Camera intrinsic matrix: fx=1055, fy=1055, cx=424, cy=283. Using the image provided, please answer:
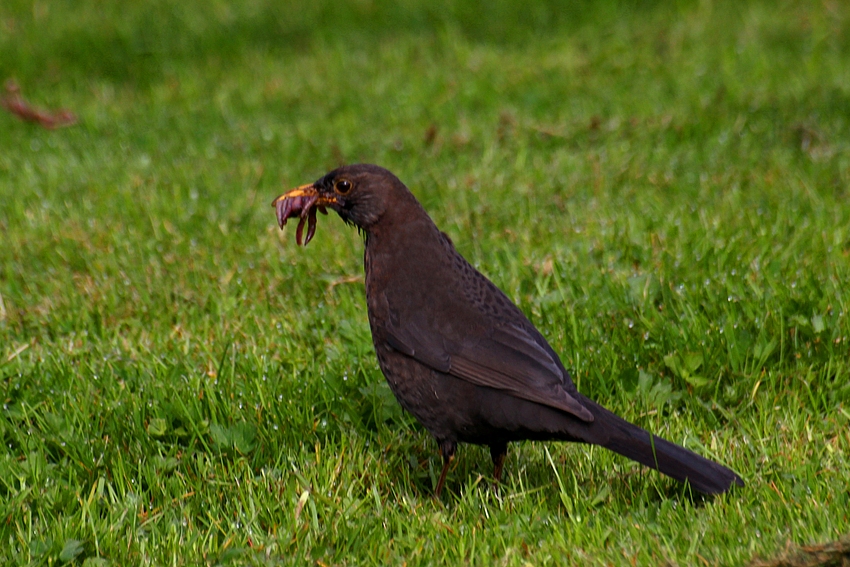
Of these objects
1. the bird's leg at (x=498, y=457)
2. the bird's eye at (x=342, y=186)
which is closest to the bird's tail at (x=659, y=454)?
the bird's leg at (x=498, y=457)

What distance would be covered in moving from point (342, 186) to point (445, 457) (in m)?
1.14

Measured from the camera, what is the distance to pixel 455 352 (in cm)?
385

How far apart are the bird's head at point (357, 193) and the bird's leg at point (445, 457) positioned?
0.91 metres

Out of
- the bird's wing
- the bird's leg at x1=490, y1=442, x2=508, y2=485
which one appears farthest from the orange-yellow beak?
the bird's leg at x1=490, y1=442, x2=508, y2=485

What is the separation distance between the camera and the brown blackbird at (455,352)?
11.9ft

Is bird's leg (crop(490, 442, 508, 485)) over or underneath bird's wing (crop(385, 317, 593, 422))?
underneath

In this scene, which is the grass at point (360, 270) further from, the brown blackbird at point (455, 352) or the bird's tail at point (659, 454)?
the brown blackbird at point (455, 352)

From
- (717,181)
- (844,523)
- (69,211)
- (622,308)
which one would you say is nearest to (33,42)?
(69,211)

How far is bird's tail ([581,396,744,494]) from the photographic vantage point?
11.5 ft

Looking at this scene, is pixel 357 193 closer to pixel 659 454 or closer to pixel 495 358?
pixel 495 358

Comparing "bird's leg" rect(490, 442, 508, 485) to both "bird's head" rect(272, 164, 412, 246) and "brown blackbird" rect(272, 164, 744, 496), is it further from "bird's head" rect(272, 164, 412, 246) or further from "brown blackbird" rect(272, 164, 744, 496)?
"bird's head" rect(272, 164, 412, 246)

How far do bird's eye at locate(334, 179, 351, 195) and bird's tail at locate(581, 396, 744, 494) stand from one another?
1277 mm

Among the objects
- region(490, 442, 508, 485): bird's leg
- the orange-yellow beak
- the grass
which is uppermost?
the orange-yellow beak

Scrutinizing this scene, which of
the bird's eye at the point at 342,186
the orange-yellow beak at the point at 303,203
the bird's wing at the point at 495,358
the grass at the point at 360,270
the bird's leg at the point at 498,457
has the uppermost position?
the bird's eye at the point at 342,186
